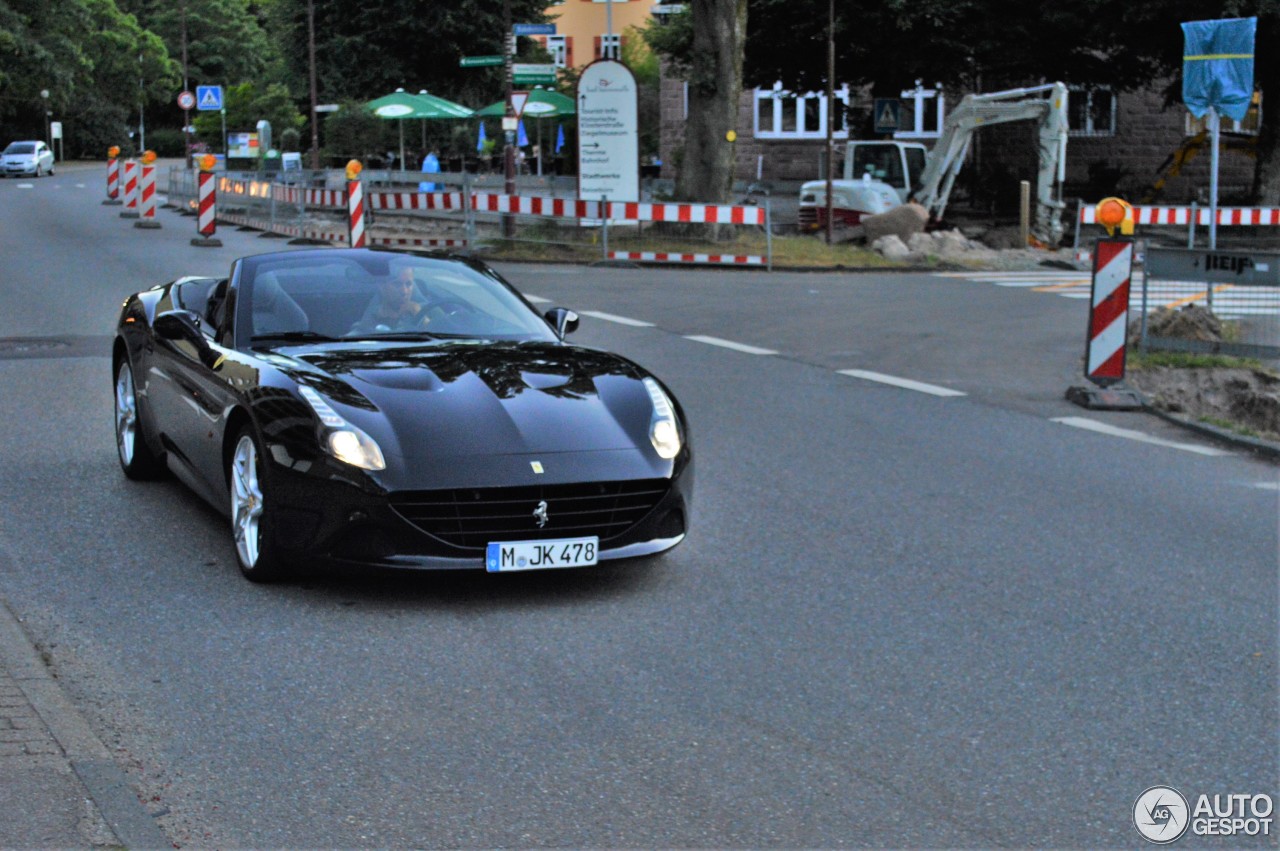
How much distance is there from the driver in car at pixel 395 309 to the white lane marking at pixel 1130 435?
554 centimetres

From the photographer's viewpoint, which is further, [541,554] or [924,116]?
[924,116]

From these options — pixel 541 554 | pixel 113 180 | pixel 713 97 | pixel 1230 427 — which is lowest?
pixel 1230 427

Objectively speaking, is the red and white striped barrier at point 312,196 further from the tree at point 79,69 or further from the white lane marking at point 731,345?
the tree at point 79,69

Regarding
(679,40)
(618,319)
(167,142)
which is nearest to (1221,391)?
(618,319)

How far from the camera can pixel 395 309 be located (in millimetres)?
7832

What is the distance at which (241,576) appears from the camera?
22.5 ft

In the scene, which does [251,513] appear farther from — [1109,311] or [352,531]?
[1109,311]

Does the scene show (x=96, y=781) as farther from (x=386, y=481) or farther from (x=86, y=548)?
(x=86, y=548)

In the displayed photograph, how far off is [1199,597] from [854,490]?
7.97ft

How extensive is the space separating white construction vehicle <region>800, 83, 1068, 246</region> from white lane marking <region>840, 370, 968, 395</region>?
18978 millimetres

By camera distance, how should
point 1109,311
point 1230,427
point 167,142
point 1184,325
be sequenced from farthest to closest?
point 167,142 → point 1184,325 → point 1109,311 → point 1230,427

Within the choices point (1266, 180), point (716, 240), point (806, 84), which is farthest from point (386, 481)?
point (806, 84)

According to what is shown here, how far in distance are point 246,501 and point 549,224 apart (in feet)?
72.6

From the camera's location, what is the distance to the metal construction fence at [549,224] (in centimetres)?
2734
